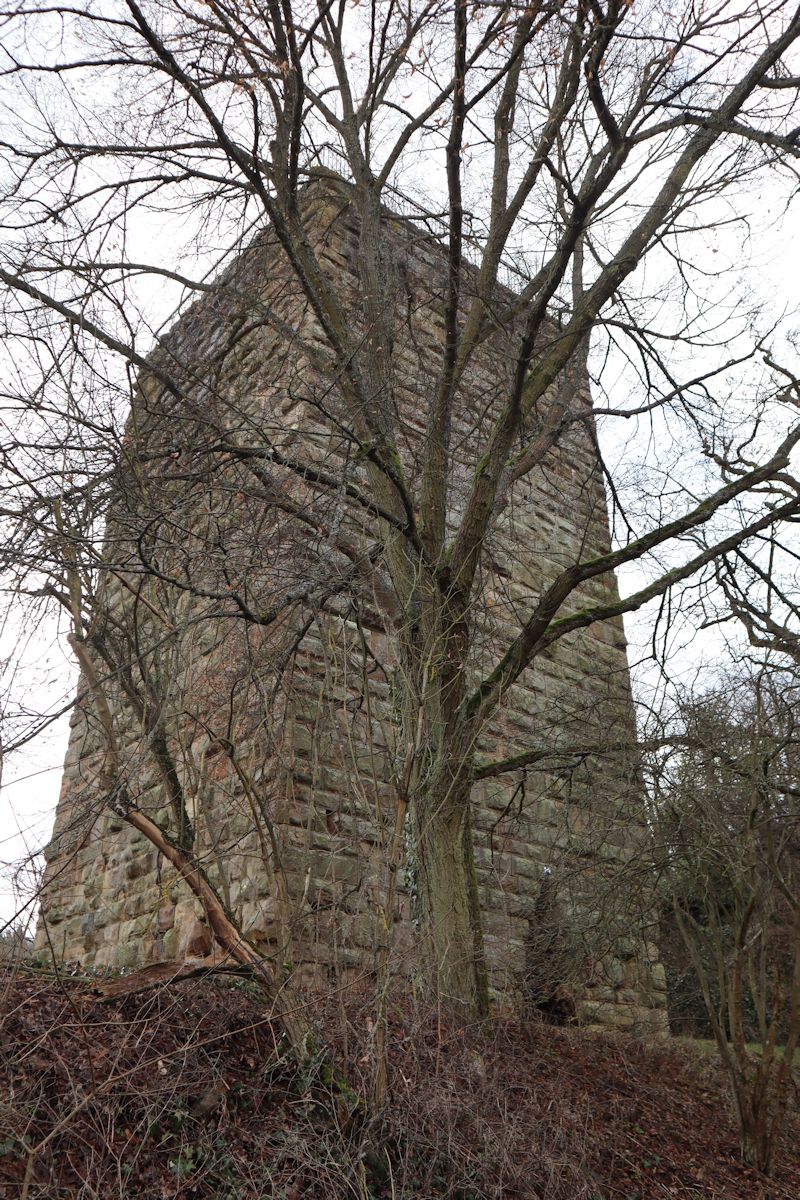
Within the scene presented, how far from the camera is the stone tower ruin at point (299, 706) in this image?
4.28m

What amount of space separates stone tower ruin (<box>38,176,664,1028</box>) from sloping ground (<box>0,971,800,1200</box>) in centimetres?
36

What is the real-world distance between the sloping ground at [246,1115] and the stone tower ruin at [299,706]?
0.36m

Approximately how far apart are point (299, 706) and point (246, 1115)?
7.30 feet

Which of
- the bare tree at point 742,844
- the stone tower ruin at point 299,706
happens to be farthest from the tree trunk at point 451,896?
the bare tree at point 742,844

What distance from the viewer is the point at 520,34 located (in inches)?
194

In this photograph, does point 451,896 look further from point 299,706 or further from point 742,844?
point 742,844

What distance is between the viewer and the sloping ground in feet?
9.62

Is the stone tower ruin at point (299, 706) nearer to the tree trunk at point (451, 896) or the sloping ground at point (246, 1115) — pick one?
the tree trunk at point (451, 896)

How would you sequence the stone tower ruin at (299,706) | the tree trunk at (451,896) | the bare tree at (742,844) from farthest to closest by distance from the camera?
1. the bare tree at (742,844)
2. the tree trunk at (451,896)
3. the stone tower ruin at (299,706)

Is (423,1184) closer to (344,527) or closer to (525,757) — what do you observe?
(525,757)

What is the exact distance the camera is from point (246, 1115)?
333cm

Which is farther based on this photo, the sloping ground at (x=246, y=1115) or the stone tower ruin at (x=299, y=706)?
the stone tower ruin at (x=299, y=706)

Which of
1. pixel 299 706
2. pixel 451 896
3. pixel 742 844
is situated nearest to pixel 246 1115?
pixel 451 896

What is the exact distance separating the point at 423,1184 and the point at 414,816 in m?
1.49
